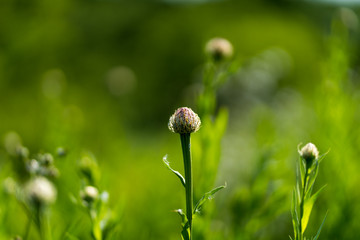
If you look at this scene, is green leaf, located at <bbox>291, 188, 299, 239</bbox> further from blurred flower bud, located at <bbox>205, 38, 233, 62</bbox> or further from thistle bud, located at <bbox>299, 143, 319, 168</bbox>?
blurred flower bud, located at <bbox>205, 38, 233, 62</bbox>

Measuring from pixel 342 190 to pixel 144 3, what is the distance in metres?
13.3

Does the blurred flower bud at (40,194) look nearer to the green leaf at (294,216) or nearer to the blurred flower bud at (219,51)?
the green leaf at (294,216)

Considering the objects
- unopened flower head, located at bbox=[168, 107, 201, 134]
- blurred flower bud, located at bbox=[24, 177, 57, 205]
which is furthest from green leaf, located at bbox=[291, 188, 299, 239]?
blurred flower bud, located at bbox=[24, 177, 57, 205]

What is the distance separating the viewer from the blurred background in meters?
1.04

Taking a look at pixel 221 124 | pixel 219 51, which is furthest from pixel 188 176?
pixel 219 51

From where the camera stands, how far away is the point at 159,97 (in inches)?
356

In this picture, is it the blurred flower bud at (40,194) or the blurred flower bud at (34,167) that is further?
the blurred flower bud at (34,167)

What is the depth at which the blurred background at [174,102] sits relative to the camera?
41.1 inches

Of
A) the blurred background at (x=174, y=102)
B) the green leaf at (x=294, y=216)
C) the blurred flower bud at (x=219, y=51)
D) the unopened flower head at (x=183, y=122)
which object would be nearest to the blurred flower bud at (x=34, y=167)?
the blurred background at (x=174, y=102)

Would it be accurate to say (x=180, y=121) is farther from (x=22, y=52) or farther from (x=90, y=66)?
(x=90, y=66)

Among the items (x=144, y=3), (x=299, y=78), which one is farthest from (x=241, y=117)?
(x=144, y=3)

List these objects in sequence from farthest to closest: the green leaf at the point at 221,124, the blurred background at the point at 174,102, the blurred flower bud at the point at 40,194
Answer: the blurred background at the point at 174,102, the green leaf at the point at 221,124, the blurred flower bud at the point at 40,194

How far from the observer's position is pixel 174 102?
340 inches

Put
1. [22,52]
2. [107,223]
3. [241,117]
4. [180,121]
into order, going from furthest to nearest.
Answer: [22,52] < [241,117] < [107,223] < [180,121]
